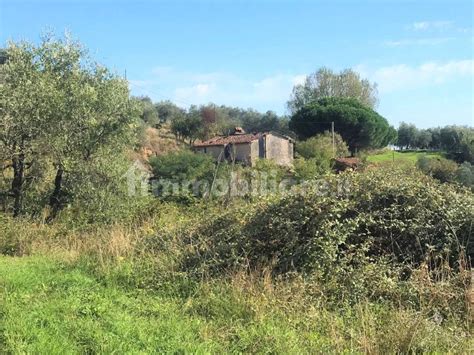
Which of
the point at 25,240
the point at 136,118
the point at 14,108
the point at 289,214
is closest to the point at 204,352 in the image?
the point at 289,214

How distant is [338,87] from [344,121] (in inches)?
711

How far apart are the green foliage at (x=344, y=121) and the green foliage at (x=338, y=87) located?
1207 centimetres

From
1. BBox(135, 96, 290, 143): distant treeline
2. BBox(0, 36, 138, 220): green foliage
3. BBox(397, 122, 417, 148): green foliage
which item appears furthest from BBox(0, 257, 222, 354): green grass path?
BBox(397, 122, 417, 148): green foliage

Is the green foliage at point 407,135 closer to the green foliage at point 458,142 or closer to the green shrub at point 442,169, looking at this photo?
the green foliage at point 458,142

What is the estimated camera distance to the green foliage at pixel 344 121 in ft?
192

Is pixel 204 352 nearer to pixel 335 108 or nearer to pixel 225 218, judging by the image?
pixel 225 218

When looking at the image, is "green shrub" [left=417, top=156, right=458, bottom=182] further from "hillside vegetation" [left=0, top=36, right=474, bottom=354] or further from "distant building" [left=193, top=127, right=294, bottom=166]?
"distant building" [left=193, top=127, right=294, bottom=166]

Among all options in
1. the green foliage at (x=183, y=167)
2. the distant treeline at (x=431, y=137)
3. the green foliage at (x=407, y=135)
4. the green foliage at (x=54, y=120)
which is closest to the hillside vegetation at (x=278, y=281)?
the green foliage at (x=54, y=120)

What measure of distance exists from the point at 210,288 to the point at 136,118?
30.6 ft

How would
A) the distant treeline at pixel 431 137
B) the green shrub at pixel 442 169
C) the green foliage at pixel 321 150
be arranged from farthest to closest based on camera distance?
1. the distant treeline at pixel 431 137
2. the green foliage at pixel 321 150
3. the green shrub at pixel 442 169

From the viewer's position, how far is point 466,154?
49.8 m

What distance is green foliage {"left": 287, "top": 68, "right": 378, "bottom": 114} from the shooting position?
74250 millimetres

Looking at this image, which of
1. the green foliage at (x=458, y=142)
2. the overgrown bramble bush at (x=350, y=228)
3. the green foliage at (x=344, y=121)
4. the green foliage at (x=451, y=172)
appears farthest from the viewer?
the green foliage at (x=344, y=121)

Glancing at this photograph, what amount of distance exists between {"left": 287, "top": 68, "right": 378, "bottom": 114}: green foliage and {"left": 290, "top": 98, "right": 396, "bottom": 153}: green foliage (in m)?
12.1
